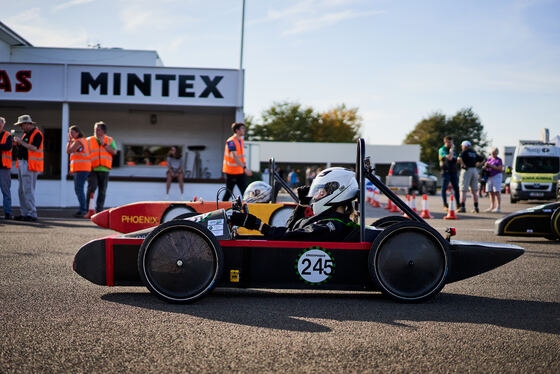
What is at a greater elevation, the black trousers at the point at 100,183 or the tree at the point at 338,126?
the tree at the point at 338,126

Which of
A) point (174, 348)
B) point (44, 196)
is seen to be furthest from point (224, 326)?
point (44, 196)

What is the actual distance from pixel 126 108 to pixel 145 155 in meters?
2.40

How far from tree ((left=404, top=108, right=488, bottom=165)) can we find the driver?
3079 inches

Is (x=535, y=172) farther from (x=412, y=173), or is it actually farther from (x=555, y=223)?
(x=555, y=223)

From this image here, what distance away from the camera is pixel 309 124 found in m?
72.8

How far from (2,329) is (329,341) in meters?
2.06

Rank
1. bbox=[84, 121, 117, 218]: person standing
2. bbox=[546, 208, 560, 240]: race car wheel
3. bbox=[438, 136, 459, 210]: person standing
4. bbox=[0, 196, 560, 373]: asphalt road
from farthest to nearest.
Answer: bbox=[438, 136, 459, 210]: person standing < bbox=[84, 121, 117, 218]: person standing < bbox=[546, 208, 560, 240]: race car wheel < bbox=[0, 196, 560, 373]: asphalt road

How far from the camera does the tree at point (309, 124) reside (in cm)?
7225

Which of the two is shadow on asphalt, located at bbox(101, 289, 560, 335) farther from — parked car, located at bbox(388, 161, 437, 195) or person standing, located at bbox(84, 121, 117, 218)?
parked car, located at bbox(388, 161, 437, 195)

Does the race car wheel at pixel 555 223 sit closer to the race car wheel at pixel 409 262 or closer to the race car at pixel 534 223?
the race car at pixel 534 223

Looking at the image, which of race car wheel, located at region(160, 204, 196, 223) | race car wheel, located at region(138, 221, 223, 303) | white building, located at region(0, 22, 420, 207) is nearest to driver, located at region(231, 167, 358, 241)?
race car wheel, located at region(138, 221, 223, 303)

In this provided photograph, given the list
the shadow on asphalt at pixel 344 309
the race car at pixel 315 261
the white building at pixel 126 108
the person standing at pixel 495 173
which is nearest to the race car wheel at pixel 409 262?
the race car at pixel 315 261

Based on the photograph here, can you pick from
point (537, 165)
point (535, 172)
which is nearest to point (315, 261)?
point (535, 172)

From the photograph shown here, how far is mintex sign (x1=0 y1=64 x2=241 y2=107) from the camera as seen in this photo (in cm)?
1803
